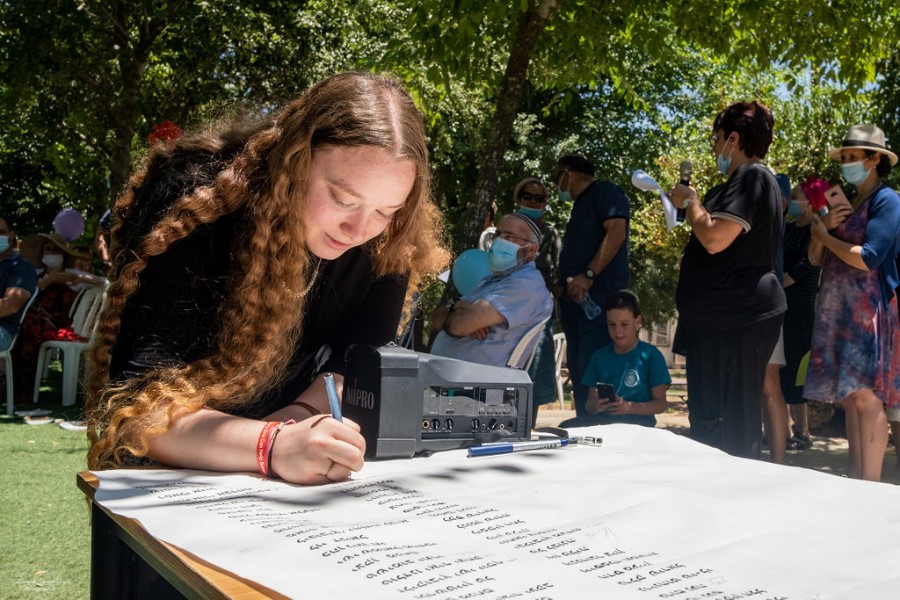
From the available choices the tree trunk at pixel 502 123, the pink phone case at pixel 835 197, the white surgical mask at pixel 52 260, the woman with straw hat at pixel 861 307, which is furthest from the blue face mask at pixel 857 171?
the white surgical mask at pixel 52 260

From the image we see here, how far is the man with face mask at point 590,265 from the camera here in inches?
209

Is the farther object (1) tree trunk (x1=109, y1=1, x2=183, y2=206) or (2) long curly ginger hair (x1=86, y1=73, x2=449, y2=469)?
(1) tree trunk (x1=109, y1=1, x2=183, y2=206)

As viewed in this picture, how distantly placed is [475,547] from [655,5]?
6978mm

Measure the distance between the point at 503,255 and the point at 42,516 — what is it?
252 centimetres

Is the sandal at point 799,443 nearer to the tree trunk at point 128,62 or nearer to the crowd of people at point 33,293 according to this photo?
the crowd of people at point 33,293

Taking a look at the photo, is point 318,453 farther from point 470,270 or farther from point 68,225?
point 68,225

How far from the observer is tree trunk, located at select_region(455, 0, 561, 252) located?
21.3 feet

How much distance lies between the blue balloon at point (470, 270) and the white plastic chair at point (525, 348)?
0.76m

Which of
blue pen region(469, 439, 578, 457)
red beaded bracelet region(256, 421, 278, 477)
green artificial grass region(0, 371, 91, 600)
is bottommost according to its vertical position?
green artificial grass region(0, 371, 91, 600)

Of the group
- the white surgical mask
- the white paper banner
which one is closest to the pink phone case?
the white paper banner

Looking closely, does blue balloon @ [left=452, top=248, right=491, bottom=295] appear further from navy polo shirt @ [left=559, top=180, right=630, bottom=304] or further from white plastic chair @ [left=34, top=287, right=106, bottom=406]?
white plastic chair @ [left=34, top=287, right=106, bottom=406]

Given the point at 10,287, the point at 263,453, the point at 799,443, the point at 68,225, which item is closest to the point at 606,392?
the point at 799,443

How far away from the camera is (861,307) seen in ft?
14.1

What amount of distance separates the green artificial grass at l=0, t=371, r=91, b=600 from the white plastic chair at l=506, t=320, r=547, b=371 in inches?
82.4
